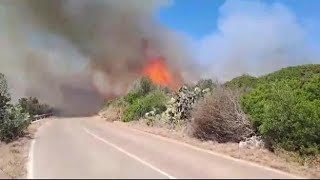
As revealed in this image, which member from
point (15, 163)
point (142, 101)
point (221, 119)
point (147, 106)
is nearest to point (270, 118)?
point (221, 119)

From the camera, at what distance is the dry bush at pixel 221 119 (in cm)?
2284

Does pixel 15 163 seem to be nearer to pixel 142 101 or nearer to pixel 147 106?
pixel 147 106

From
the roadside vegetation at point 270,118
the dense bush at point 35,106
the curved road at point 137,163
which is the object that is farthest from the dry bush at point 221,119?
the dense bush at point 35,106

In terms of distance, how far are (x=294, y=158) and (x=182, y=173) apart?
8104mm

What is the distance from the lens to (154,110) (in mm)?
42031

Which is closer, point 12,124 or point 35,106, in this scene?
point 12,124

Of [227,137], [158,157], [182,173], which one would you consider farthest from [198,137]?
[182,173]

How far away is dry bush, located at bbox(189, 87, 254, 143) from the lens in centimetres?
2284

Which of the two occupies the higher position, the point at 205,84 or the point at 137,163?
the point at 205,84

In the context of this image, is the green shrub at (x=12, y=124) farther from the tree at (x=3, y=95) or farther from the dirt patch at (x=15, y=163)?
the dirt patch at (x=15, y=163)

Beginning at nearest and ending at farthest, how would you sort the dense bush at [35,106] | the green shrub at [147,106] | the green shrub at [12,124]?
the green shrub at [12,124], the green shrub at [147,106], the dense bush at [35,106]

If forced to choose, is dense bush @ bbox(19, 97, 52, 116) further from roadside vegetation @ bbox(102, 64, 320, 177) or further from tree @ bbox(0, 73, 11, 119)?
roadside vegetation @ bbox(102, 64, 320, 177)

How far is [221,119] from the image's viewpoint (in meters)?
23.4

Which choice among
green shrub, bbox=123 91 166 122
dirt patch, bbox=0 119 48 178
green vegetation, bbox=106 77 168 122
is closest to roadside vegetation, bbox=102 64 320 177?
dirt patch, bbox=0 119 48 178
